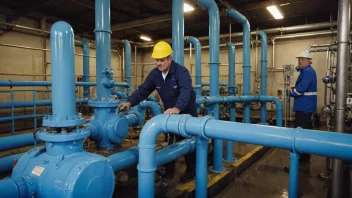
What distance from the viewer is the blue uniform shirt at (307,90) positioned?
4012 mm

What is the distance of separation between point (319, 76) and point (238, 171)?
19.6 feet

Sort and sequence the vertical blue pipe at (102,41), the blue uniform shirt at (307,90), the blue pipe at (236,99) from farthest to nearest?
the blue uniform shirt at (307,90), the blue pipe at (236,99), the vertical blue pipe at (102,41)

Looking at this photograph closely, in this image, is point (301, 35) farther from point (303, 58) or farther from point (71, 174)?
point (71, 174)

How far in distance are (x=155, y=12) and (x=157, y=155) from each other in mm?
6033

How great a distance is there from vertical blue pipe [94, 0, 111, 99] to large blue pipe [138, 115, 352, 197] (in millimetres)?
1488

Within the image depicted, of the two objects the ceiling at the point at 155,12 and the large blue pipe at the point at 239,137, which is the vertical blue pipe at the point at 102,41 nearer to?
the large blue pipe at the point at 239,137

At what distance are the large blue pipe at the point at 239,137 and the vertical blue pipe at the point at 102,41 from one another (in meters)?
1.49

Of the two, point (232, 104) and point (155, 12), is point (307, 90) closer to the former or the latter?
point (232, 104)

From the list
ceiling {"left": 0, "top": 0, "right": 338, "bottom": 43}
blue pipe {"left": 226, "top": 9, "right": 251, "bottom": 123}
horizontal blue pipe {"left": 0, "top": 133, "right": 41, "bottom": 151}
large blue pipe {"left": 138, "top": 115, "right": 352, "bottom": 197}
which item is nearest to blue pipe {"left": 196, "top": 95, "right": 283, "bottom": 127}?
blue pipe {"left": 226, "top": 9, "right": 251, "bottom": 123}

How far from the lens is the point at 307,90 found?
4.07 m

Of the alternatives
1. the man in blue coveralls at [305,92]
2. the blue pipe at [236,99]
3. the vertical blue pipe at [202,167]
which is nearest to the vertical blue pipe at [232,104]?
the blue pipe at [236,99]

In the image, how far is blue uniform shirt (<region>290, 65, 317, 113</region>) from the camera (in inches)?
158

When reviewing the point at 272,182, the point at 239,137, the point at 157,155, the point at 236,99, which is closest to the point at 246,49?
the point at 236,99

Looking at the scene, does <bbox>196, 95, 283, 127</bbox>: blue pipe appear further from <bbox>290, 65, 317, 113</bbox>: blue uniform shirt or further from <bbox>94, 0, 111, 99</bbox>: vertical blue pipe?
<bbox>94, 0, 111, 99</bbox>: vertical blue pipe
